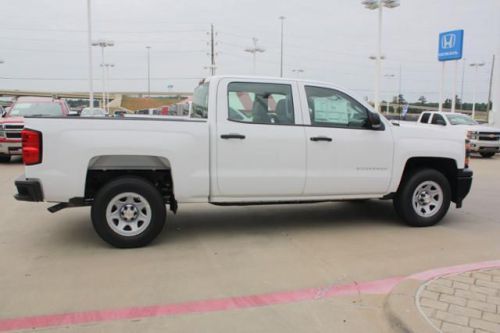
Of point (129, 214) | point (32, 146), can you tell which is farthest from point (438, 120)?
point (32, 146)

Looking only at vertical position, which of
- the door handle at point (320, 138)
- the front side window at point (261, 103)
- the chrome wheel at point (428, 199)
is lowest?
the chrome wheel at point (428, 199)

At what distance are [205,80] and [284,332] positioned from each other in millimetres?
3913

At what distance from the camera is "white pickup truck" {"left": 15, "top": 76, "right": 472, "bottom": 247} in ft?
17.2

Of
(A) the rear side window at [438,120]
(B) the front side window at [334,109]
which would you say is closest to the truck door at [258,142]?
(B) the front side window at [334,109]

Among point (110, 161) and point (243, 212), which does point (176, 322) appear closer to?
point (110, 161)

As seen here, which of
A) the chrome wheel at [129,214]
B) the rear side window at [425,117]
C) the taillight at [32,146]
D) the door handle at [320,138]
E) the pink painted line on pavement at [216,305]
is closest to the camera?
the pink painted line on pavement at [216,305]

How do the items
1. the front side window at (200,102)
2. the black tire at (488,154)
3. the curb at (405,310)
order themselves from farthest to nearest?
the black tire at (488,154), the front side window at (200,102), the curb at (405,310)

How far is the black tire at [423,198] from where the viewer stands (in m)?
6.51

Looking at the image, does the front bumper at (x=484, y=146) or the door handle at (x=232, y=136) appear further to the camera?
the front bumper at (x=484, y=146)

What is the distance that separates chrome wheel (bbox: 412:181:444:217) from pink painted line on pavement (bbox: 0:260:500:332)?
1.99m

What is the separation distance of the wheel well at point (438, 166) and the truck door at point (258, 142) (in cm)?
171

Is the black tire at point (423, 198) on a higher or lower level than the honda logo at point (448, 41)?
lower

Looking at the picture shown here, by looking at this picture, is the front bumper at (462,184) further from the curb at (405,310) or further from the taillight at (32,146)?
the taillight at (32,146)

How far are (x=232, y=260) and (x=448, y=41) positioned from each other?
29584 millimetres
